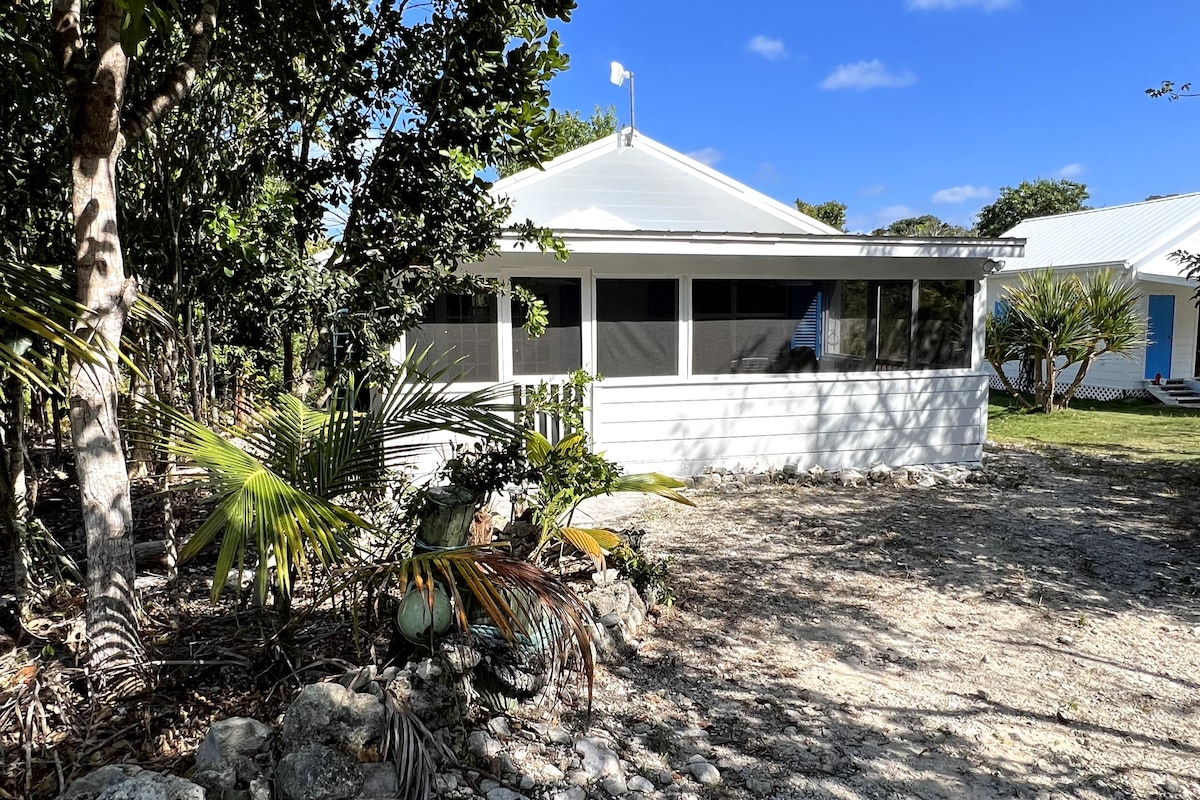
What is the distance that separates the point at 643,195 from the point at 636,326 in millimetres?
3294

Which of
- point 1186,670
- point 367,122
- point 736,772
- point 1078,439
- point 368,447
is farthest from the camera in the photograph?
point 1078,439

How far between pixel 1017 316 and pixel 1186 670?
37.4 ft

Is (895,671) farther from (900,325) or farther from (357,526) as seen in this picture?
(900,325)

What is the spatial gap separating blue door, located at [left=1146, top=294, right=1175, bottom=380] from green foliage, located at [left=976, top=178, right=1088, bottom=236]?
22.9m

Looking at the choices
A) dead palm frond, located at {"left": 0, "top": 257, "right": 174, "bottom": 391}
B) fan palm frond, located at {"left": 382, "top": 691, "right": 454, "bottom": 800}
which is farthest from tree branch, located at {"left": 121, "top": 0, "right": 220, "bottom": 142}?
fan palm frond, located at {"left": 382, "top": 691, "right": 454, "bottom": 800}

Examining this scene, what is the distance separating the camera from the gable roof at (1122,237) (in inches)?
595

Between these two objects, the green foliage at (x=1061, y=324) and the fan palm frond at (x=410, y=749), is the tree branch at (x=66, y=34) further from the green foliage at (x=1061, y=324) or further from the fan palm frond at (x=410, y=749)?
the green foliage at (x=1061, y=324)

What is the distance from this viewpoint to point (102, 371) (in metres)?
2.75

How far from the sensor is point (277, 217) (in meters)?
3.84

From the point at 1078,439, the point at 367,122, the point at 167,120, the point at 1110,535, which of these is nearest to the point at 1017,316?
the point at 1078,439

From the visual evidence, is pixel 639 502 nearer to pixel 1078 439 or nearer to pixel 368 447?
pixel 368 447

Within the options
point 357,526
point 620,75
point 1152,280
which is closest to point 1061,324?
point 1152,280

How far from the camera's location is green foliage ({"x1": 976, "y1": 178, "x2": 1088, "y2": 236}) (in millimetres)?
36938

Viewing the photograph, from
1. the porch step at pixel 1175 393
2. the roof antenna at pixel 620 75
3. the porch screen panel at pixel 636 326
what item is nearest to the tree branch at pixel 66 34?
the porch screen panel at pixel 636 326
